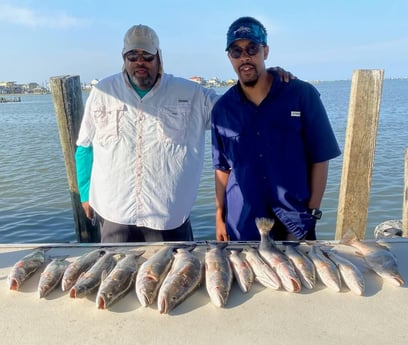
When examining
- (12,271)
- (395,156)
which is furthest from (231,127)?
(395,156)

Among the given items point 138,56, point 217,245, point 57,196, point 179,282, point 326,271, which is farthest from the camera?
point 57,196

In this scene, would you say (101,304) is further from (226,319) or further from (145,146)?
(145,146)

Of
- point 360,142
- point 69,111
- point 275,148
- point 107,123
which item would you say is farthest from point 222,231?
point 69,111

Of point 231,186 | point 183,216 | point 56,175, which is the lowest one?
point 56,175

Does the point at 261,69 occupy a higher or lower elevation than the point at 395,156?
higher

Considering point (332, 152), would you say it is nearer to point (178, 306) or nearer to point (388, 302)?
point (388, 302)

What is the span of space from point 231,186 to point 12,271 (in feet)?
5.42

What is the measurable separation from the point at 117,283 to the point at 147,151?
1427mm

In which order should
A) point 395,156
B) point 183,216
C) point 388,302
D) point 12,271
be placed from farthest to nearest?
point 395,156
point 183,216
point 12,271
point 388,302

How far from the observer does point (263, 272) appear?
244cm

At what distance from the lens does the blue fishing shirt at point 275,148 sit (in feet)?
10.2

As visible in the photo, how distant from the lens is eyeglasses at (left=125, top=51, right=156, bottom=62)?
345cm

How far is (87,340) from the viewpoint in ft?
6.36

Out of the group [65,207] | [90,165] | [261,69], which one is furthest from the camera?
[65,207]
